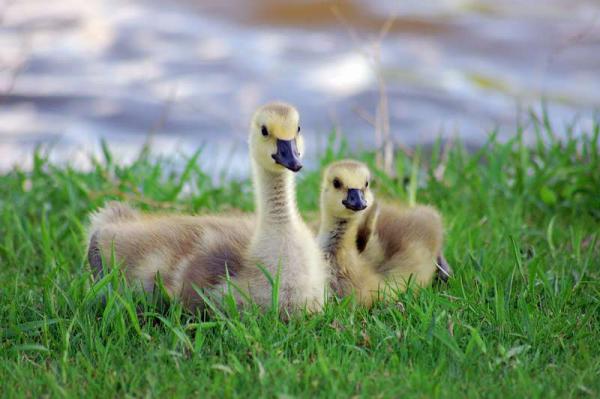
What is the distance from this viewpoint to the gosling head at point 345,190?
4.10m

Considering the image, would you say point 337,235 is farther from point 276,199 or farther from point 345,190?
point 276,199

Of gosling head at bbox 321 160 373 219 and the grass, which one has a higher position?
gosling head at bbox 321 160 373 219

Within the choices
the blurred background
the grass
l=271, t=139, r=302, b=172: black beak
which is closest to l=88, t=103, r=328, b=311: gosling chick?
l=271, t=139, r=302, b=172: black beak

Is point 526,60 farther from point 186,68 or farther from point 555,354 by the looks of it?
point 555,354

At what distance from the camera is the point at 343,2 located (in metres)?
11.1

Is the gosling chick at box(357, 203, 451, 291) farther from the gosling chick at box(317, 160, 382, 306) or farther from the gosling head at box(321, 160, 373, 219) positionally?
the gosling head at box(321, 160, 373, 219)

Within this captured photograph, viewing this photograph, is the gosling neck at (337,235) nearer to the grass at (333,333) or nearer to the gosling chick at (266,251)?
the gosling chick at (266,251)

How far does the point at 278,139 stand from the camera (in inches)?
151

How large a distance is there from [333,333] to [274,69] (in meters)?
6.17

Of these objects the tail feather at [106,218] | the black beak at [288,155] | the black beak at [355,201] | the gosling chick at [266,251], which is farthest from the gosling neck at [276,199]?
the tail feather at [106,218]

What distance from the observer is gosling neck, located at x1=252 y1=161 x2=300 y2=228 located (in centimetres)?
394

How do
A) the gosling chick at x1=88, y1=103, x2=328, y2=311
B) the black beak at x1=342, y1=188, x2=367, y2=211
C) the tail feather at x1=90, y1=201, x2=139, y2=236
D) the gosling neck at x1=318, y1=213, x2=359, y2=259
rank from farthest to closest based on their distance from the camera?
the tail feather at x1=90, y1=201, x2=139, y2=236 → the gosling neck at x1=318, y1=213, x2=359, y2=259 → the black beak at x1=342, y1=188, x2=367, y2=211 → the gosling chick at x1=88, y1=103, x2=328, y2=311

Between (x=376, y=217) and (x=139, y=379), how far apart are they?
4.93 feet

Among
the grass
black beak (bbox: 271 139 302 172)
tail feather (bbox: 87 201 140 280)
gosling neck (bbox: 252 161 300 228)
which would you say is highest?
black beak (bbox: 271 139 302 172)
